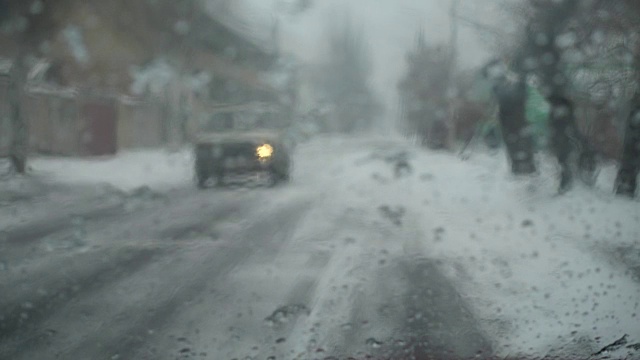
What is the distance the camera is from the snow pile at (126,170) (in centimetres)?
502

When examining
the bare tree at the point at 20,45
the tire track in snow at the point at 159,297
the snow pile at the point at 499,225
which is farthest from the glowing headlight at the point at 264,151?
the bare tree at the point at 20,45

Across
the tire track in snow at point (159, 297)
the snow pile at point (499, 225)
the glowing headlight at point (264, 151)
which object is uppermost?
the glowing headlight at point (264, 151)

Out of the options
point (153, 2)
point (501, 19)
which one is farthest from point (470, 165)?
point (153, 2)

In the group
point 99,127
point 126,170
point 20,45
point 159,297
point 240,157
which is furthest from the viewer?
point 240,157

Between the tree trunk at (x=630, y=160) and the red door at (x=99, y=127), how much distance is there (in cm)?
383

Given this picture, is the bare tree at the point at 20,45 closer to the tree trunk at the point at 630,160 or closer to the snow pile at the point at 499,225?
the snow pile at the point at 499,225

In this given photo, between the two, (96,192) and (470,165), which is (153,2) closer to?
(96,192)

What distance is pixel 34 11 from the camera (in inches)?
189

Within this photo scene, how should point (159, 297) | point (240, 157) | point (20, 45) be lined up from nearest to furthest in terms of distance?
point (20, 45) → point (159, 297) → point (240, 157)

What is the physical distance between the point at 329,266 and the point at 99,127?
6.92ft

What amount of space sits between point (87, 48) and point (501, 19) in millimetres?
3064

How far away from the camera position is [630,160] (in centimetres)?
503

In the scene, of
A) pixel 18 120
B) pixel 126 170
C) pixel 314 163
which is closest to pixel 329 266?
pixel 314 163

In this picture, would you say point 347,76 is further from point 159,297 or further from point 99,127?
point 159,297
